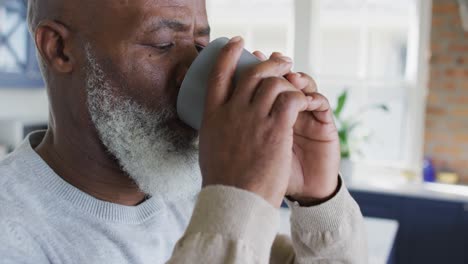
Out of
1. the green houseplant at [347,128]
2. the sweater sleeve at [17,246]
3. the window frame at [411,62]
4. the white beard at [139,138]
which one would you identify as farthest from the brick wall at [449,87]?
the sweater sleeve at [17,246]

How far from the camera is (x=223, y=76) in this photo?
0.63 metres

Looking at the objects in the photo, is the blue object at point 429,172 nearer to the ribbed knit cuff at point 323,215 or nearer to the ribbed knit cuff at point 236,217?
the ribbed knit cuff at point 323,215

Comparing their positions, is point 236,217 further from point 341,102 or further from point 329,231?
point 341,102

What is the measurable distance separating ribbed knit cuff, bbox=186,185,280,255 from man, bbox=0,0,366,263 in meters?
0.11

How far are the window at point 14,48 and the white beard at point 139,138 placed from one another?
99.9 inches

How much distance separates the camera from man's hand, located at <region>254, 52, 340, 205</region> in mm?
812

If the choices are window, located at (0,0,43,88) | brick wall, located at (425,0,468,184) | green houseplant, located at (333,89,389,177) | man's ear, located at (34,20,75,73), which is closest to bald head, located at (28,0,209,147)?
man's ear, located at (34,20,75,73)

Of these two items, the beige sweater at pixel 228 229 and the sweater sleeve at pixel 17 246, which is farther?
the sweater sleeve at pixel 17 246

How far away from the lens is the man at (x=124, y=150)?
0.75 meters

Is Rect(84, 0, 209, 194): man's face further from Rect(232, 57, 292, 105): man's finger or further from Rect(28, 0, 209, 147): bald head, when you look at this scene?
Rect(232, 57, 292, 105): man's finger

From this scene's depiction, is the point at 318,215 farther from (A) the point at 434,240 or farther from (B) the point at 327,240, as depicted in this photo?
(A) the point at 434,240

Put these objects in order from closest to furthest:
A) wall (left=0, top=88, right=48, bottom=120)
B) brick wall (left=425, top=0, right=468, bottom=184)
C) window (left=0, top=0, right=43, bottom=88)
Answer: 1. window (left=0, top=0, right=43, bottom=88)
2. wall (left=0, top=88, right=48, bottom=120)
3. brick wall (left=425, top=0, right=468, bottom=184)

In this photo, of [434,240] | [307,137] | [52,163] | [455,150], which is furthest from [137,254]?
[455,150]

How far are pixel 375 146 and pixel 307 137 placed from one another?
3354 mm
